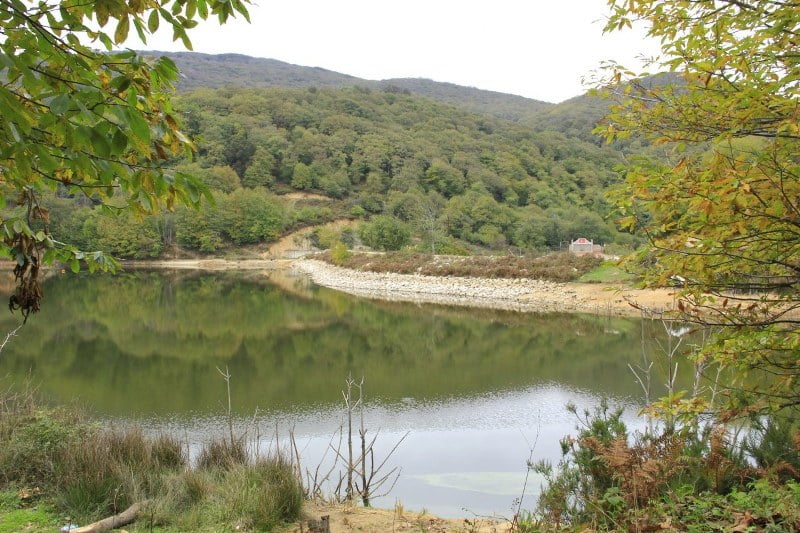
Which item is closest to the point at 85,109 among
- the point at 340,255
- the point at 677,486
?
the point at 677,486

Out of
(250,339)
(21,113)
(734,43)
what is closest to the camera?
(21,113)

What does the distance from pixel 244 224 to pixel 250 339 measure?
171 ft

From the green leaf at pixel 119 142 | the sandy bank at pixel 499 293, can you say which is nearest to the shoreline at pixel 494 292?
the sandy bank at pixel 499 293

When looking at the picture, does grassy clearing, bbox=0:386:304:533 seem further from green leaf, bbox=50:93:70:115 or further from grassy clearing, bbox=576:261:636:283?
grassy clearing, bbox=576:261:636:283

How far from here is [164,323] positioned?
79.3 feet

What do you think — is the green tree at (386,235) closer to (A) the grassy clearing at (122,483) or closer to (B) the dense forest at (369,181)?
(B) the dense forest at (369,181)

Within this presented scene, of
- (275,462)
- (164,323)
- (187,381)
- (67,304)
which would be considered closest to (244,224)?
(67,304)

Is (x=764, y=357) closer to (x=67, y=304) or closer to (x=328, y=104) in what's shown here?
(x=67, y=304)

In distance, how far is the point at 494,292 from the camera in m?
31.0

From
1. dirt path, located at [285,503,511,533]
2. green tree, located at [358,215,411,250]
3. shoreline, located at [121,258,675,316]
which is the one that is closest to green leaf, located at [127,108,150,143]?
dirt path, located at [285,503,511,533]

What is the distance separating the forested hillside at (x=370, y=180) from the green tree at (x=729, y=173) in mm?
42464

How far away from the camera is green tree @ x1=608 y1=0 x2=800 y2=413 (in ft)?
10.1

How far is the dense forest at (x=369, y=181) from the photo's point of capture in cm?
6253

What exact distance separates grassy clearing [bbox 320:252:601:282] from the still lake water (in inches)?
248
